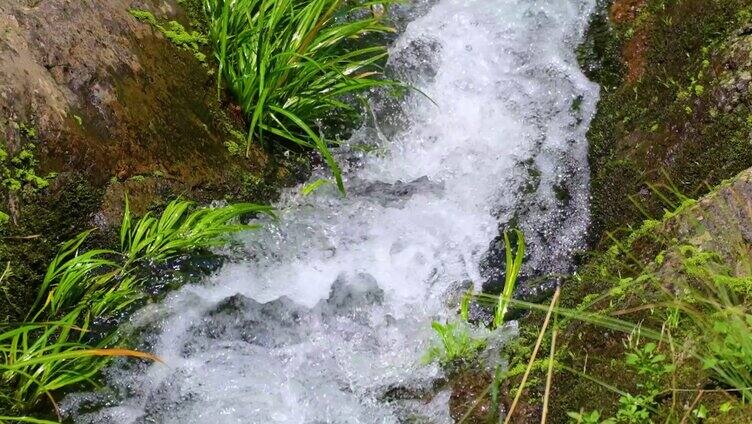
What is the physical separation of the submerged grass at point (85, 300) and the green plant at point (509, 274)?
124 cm

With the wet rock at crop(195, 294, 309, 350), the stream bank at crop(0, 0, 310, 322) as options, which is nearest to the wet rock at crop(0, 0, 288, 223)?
the stream bank at crop(0, 0, 310, 322)

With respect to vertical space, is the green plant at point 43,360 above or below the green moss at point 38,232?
below

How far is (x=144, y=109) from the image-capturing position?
3363 mm

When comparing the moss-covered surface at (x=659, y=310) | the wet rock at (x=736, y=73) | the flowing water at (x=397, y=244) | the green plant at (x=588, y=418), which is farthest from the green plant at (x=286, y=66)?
the green plant at (x=588, y=418)

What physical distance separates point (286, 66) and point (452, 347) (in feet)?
5.64

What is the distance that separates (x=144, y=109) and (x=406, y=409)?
6.32 ft

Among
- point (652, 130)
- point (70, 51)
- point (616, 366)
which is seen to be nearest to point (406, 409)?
point (616, 366)

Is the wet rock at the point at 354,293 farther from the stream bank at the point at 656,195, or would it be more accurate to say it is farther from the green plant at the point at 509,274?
the stream bank at the point at 656,195

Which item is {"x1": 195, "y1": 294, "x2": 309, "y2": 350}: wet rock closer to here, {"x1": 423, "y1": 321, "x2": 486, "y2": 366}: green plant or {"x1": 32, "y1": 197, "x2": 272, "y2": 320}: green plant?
{"x1": 32, "y1": 197, "x2": 272, "y2": 320}: green plant

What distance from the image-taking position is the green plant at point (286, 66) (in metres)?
3.63

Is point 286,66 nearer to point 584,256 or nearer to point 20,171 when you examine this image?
point 20,171

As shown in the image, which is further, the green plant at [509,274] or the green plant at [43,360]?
the green plant at [509,274]

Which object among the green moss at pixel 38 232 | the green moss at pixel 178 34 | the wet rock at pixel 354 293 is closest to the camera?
the green moss at pixel 38 232

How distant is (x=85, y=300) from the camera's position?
2.90 m
